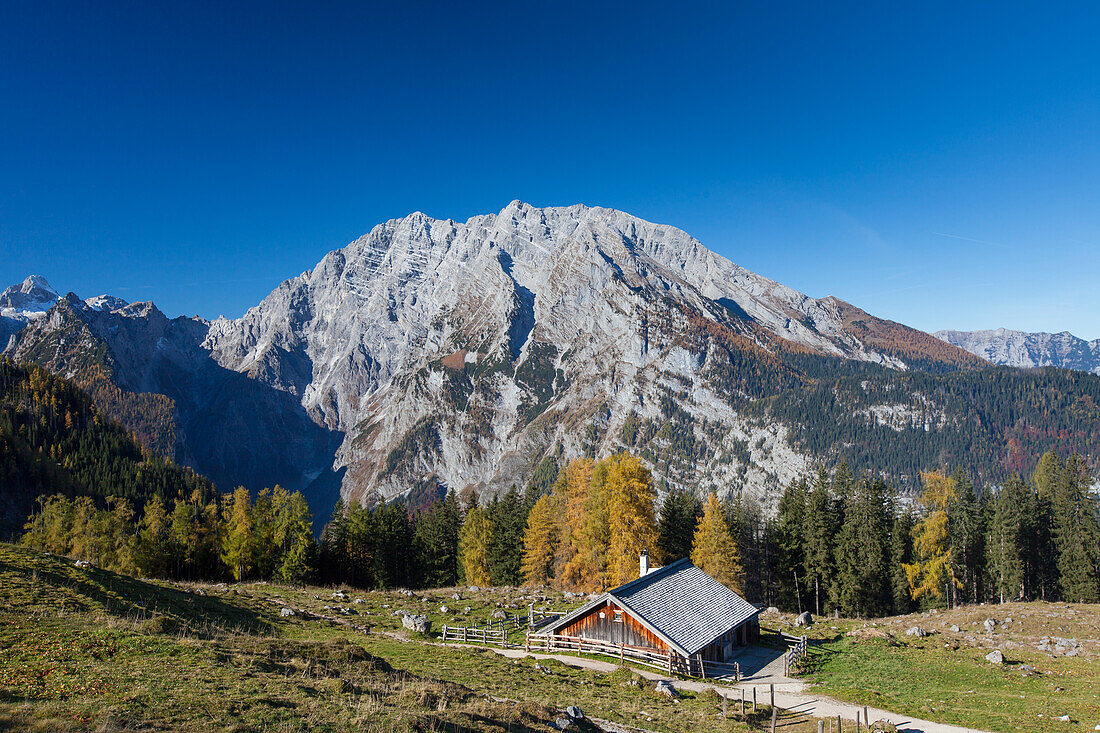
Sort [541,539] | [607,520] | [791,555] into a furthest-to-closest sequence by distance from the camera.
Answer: [791,555], [541,539], [607,520]

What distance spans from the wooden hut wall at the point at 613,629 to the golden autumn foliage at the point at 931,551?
40.1 meters

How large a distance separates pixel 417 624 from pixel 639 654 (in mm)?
Answer: 17232

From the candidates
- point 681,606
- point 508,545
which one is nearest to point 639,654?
point 681,606

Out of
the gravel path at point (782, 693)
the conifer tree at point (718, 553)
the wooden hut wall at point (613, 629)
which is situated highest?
the conifer tree at point (718, 553)

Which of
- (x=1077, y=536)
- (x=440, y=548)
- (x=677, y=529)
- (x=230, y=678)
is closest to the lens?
(x=230, y=678)

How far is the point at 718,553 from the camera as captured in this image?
6034cm

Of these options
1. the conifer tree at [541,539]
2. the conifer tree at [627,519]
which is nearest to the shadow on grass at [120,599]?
the conifer tree at [627,519]

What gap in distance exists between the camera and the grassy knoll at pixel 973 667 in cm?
2702

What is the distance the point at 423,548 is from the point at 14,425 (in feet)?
477

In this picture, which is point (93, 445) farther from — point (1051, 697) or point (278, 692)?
point (1051, 697)

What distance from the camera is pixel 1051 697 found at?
1129 inches

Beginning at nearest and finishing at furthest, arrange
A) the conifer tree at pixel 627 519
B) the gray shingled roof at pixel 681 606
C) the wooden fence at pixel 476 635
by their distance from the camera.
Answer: the gray shingled roof at pixel 681 606 < the wooden fence at pixel 476 635 < the conifer tree at pixel 627 519

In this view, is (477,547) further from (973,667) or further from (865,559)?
(973,667)

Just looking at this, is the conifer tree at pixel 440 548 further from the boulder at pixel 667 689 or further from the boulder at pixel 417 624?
the boulder at pixel 667 689
